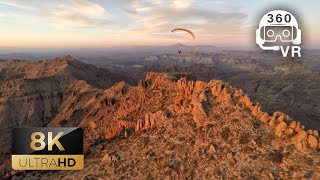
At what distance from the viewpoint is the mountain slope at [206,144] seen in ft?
109

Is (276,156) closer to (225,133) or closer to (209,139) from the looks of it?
(225,133)

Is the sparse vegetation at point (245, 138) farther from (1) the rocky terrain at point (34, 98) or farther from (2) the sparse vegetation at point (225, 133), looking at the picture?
(1) the rocky terrain at point (34, 98)

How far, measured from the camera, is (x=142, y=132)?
48.0 meters

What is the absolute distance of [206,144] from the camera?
3884 cm

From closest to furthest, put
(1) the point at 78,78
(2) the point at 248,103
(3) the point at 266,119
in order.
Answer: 1. (3) the point at 266,119
2. (2) the point at 248,103
3. (1) the point at 78,78

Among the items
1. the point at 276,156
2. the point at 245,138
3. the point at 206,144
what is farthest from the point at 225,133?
A: the point at 276,156

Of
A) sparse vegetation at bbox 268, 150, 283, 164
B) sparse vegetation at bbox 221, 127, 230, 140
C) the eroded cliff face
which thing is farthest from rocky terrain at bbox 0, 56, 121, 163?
sparse vegetation at bbox 268, 150, 283, 164

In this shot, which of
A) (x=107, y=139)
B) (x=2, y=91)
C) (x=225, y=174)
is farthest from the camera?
(x=2, y=91)

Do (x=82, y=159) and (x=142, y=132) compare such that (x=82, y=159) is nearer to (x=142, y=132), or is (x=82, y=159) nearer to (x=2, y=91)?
(x=142, y=132)

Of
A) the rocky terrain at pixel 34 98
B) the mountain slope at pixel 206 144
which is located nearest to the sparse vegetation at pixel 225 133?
the mountain slope at pixel 206 144

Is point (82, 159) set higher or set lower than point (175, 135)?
lower

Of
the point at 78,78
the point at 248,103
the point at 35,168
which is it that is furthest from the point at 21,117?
the point at 248,103

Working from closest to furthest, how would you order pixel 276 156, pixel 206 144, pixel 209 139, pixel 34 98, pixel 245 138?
pixel 276 156, pixel 245 138, pixel 206 144, pixel 209 139, pixel 34 98

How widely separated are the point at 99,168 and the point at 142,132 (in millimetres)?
10017
